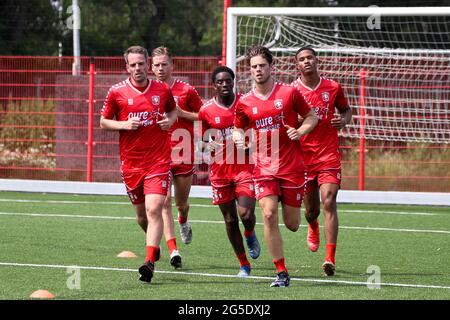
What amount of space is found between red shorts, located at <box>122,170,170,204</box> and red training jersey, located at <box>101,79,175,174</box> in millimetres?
52

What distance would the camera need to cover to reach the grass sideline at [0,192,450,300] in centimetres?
923

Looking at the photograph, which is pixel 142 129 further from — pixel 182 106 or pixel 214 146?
pixel 182 106

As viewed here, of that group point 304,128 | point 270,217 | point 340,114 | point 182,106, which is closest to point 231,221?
point 270,217

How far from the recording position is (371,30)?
28562 millimetres

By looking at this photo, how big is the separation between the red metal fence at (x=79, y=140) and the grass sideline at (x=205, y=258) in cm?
262

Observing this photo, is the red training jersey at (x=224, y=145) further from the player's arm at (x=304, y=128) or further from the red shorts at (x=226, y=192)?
the player's arm at (x=304, y=128)

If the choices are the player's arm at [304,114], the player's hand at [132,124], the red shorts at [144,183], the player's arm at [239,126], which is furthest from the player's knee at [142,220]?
the player's arm at [304,114]

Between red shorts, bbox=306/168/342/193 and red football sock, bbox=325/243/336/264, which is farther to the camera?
red shorts, bbox=306/168/342/193

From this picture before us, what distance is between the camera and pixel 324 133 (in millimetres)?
11188

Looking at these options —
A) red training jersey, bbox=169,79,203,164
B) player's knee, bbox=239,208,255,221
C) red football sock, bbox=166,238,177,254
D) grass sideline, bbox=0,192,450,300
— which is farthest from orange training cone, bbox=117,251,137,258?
player's knee, bbox=239,208,255,221

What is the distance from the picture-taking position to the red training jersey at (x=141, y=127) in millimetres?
10234

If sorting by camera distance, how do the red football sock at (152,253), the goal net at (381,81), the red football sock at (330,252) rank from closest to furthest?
the red football sock at (152,253) < the red football sock at (330,252) < the goal net at (381,81)

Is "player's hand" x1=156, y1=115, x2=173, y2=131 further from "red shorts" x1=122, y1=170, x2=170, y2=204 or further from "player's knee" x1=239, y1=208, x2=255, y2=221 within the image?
"player's knee" x1=239, y1=208, x2=255, y2=221

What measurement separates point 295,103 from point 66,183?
10.9 metres
